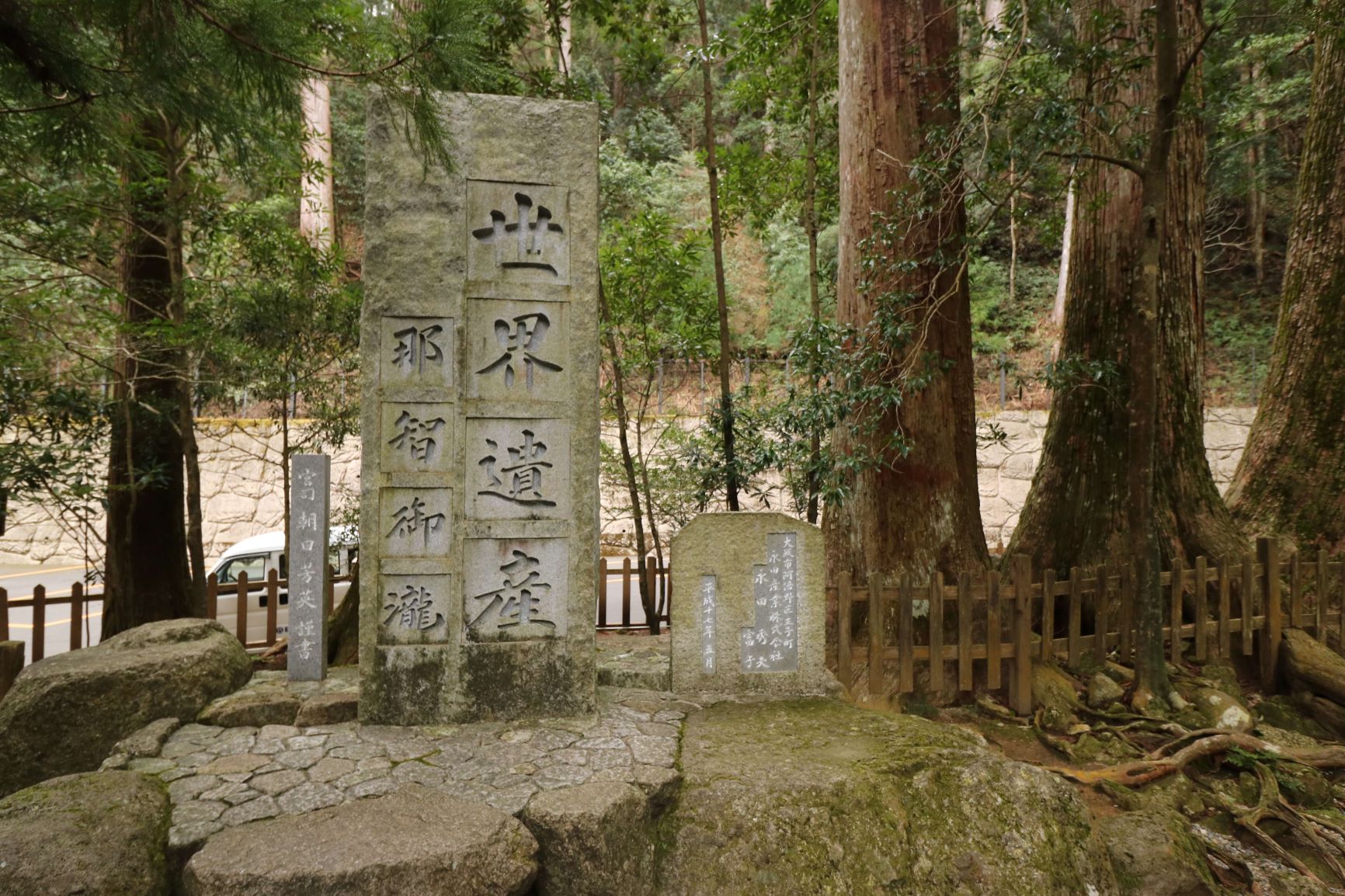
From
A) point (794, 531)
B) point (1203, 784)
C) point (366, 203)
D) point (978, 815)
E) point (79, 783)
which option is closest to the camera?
point (79, 783)

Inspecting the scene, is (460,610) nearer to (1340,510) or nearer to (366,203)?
(366,203)

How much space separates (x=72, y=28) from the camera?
3.46 metres

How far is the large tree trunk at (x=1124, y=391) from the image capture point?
6797 millimetres

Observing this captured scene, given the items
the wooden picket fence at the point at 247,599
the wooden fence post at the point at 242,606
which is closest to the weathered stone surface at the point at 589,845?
the wooden picket fence at the point at 247,599

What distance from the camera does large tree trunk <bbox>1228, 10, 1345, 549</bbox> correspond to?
7.33 metres

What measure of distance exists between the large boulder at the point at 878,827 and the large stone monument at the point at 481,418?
3.64ft

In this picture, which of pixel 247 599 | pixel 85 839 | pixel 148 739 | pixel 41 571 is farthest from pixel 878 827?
pixel 41 571

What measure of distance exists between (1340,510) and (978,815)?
602cm

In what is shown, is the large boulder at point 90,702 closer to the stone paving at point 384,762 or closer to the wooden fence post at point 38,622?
the stone paving at point 384,762

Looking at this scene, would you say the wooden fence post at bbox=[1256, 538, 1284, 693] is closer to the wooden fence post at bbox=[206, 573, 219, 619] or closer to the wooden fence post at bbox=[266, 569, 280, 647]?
the wooden fence post at bbox=[266, 569, 280, 647]

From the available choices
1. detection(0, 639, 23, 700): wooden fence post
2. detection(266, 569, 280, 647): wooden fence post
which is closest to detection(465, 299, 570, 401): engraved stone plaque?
detection(0, 639, 23, 700): wooden fence post

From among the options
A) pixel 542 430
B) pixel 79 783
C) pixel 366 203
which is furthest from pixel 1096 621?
pixel 79 783

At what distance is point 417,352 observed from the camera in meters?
4.33

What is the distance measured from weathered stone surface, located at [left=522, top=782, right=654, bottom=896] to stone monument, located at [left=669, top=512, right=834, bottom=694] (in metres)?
1.39
